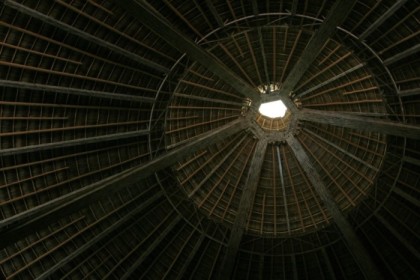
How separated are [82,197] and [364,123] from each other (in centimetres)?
1579

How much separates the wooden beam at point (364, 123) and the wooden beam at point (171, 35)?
4.87 metres

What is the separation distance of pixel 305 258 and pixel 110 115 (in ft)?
54.8

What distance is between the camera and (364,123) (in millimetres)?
22906

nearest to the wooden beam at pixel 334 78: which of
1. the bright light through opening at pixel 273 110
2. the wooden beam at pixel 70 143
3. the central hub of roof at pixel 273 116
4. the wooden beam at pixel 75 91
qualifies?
the central hub of roof at pixel 273 116

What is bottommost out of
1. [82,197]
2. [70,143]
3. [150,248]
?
[150,248]

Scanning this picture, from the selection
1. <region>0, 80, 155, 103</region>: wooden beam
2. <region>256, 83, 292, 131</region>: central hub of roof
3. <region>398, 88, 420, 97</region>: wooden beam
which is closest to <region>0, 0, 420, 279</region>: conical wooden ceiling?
<region>0, 80, 155, 103</region>: wooden beam

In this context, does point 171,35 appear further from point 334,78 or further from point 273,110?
point 273,110

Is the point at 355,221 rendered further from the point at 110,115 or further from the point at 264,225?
the point at 110,115

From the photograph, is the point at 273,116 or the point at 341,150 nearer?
the point at 341,150

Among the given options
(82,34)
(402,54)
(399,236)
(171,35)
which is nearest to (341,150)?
(399,236)

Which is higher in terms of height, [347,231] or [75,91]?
[347,231]

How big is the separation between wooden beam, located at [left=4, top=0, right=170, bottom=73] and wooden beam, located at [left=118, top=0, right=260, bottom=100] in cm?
286

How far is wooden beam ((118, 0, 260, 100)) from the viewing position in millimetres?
18078

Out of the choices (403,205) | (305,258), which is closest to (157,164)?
(305,258)
